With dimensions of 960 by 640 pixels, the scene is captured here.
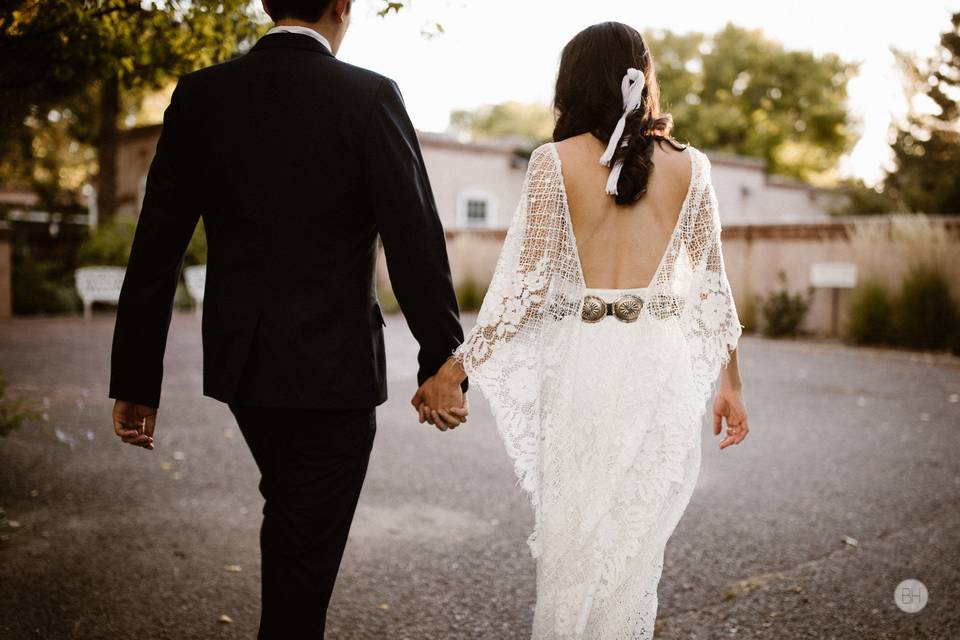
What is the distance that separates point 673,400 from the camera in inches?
84.8

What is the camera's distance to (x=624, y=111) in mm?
2127

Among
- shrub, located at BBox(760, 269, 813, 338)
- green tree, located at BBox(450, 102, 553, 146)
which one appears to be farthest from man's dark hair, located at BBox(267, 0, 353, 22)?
green tree, located at BBox(450, 102, 553, 146)

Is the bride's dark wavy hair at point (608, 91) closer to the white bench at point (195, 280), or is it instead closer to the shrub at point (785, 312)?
the shrub at point (785, 312)

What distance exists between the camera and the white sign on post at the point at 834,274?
11.7 meters

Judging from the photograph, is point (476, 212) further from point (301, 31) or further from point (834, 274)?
point (301, 31)

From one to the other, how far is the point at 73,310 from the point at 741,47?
37.1 metres

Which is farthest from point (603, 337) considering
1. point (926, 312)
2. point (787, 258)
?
point (787, 258)

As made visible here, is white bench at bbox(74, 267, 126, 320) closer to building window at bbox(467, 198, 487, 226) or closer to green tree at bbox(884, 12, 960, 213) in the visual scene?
building window at bbox(467, 198, 487, 226)

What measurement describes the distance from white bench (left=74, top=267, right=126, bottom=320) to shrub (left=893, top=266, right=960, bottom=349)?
14.2m

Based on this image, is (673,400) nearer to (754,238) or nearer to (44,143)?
(754,238)

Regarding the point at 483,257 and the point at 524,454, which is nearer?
the point at 524,454

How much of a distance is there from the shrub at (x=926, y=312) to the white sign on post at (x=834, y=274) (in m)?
1.04

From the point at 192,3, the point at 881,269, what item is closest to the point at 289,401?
the point at 192,3

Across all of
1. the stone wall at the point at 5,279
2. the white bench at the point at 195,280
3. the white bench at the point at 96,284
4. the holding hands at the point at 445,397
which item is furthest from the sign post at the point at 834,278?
the stone wall at the point at 5,279
